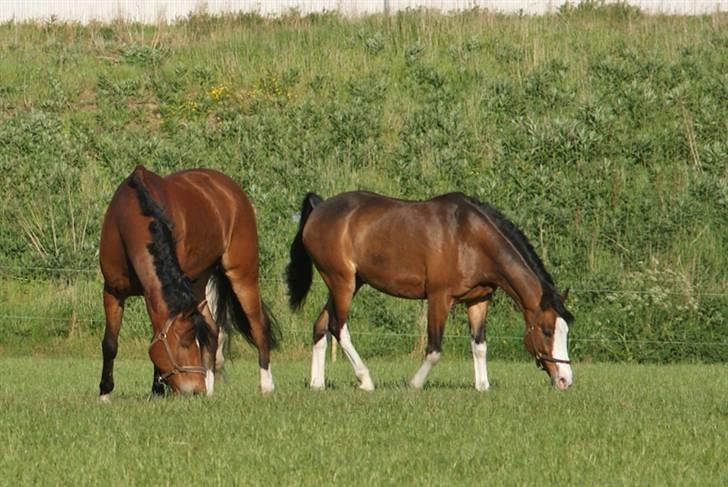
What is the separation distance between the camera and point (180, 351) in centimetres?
1214

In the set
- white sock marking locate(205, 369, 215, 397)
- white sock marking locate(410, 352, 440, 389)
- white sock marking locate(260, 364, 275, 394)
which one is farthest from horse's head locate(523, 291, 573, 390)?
white sock marking locate(205, 369, 215, 397)

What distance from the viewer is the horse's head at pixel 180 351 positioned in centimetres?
1212

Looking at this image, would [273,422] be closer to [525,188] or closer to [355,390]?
[355,390]

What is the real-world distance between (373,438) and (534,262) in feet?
17.2

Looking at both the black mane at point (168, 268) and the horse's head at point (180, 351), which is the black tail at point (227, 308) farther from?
the horse's head at point (180, 351)

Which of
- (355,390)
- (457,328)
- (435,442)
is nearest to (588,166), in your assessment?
(457,328)

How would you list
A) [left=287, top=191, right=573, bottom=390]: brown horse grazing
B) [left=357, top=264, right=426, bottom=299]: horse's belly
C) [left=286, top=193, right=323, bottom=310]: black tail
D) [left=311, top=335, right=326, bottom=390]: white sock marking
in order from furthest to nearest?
[left=286, top=193, right=323, bottom=310]: black tail < [left=357, top=264, right=426, bottom=299]: horse's belly < [left=311, top=335, right=326, bottom=390]: white sock marking < [left=287, top=191, right=573, bottom=390]: brown horse grazing

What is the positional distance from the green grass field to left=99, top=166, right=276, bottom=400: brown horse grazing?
0.43 metres

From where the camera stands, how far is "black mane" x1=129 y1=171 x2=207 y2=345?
Answer: 40.0 ft

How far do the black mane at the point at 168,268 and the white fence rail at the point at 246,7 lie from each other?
23787 millimetres

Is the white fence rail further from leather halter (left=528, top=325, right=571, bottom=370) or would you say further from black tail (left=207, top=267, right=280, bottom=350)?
black tail (left=207, top=267, right=280, bottom=350)

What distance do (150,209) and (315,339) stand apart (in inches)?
130

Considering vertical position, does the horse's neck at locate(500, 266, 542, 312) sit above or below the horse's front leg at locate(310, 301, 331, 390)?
above

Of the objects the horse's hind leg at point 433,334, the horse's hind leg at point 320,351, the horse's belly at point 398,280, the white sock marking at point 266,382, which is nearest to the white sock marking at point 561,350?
the horse's hind leg at point 433,334
